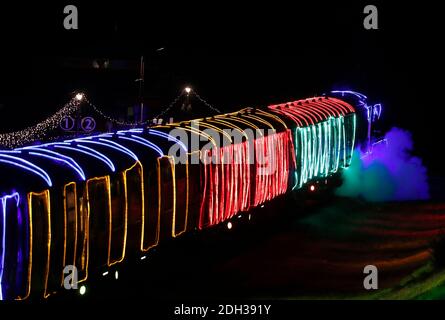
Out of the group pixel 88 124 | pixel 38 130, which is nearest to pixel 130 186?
pixel 38 130

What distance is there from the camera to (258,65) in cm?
4428

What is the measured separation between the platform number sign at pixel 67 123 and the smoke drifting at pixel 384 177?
11.0 meters

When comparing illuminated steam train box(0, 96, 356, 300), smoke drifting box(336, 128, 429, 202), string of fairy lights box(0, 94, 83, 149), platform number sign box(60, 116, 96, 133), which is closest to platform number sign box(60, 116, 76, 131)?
platform number sign box(60, 116, 96, 133)

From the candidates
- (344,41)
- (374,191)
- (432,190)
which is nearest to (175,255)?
(374,191)

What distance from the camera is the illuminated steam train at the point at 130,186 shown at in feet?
30.2

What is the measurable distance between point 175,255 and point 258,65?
31.8 meters

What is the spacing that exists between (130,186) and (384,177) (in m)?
14.3

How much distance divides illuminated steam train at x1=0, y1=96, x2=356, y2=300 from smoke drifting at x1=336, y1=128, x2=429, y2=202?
152 inches

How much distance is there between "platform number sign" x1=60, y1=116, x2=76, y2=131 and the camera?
29850 millimetres

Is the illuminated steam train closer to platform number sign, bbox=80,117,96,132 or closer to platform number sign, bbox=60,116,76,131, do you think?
platform number sign, bbox=80,117,96,132

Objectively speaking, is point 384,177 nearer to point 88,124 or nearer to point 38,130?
point 88,124

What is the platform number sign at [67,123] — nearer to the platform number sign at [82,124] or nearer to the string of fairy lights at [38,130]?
the platform number sign at [82,124]
